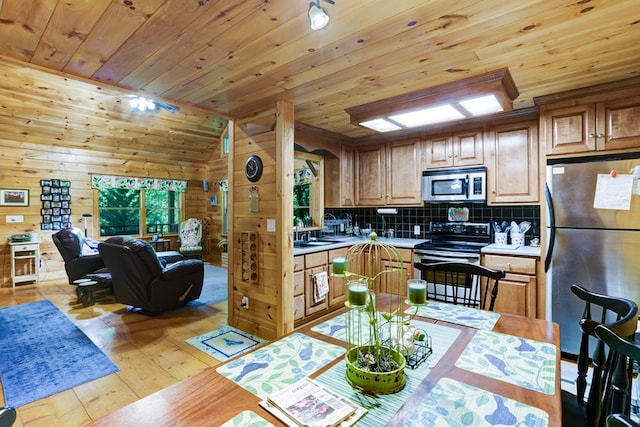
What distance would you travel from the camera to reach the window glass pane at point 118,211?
22.2ft

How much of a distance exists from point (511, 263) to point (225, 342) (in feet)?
9.31

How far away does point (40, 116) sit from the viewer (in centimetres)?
520

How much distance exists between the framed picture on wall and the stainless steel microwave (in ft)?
22.3

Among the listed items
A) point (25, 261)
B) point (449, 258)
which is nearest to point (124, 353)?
point (449, 258)

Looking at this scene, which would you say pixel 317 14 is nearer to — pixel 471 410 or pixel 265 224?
pixel 471 410

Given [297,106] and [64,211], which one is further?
[64,211]

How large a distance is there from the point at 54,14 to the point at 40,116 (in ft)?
16.1

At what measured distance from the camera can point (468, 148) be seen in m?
3.59

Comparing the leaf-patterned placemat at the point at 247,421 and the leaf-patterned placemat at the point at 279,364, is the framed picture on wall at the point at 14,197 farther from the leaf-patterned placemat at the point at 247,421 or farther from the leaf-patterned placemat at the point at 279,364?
the leaf-patterned placemat at the point at 247,421

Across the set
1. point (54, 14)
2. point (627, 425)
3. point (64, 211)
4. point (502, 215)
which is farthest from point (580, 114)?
point (64, 211)

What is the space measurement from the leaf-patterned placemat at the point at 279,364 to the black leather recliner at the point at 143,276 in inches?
115

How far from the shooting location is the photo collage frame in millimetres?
5875

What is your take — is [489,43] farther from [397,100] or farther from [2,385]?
[2,385]

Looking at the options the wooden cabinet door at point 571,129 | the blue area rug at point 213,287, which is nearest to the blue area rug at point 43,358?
the blue area rug at point 213,287
